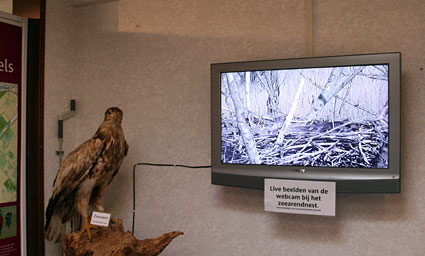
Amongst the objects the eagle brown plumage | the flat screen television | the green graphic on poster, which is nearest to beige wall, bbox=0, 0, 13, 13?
the green graphic on poster

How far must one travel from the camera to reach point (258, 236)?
210cm

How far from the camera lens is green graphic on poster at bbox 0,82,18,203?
231 cm

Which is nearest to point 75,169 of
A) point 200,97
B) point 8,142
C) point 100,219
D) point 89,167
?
point 89,167

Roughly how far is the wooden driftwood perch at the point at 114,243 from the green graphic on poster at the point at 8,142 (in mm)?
632

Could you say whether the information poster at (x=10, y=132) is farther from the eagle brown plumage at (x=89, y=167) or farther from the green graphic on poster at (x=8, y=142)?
the eagle brown plumage at (x=89, y=167)

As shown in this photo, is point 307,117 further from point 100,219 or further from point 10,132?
point 10,132

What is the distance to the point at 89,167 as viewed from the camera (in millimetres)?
1992

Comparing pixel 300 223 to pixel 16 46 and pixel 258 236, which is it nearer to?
pixel 258 236

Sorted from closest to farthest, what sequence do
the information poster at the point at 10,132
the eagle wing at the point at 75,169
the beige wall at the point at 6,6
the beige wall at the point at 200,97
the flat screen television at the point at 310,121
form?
the flat screen television at the point at 310,121 → the beige wall at the point at 200,97 → the eagle wing at the point at 75,169 → the information poster at the point at 10,132 → the beige wall at the point at 6,6

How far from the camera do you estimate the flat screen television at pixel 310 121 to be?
1.71 m

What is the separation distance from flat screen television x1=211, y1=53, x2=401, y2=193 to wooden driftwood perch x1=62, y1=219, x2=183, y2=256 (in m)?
0.43

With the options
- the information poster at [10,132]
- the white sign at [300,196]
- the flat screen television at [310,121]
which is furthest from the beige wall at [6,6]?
the white sign at [300,196]

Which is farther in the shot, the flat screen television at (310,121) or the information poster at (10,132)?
the information poster at (10,132)

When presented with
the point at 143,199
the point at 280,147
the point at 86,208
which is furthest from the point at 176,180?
the point at 280,147
